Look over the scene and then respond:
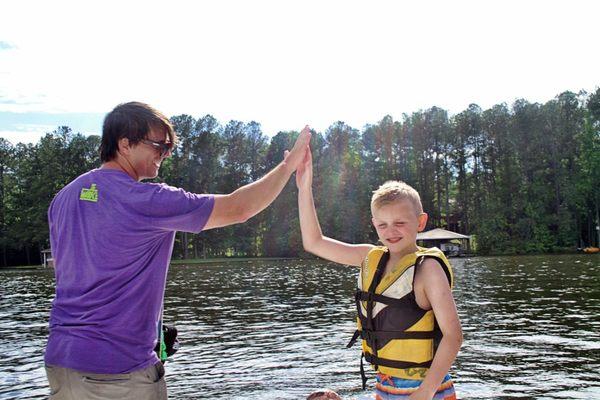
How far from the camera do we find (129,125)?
9.14 feet

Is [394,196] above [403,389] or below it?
above

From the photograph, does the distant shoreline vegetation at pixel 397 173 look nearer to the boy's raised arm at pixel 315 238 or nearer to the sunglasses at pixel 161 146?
the boy's raised arm at pixel 315 238

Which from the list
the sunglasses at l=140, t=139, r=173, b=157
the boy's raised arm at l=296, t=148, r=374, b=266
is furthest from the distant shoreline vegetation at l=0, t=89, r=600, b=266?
the sunglasses at l=140, t=139, r=173, b=157

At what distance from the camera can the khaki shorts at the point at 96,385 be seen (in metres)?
2.59

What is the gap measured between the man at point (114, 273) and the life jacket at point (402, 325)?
82 centimetres

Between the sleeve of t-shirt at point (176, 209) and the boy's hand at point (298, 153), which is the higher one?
the boy's hand at point (298, 153)

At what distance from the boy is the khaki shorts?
44.8 inches

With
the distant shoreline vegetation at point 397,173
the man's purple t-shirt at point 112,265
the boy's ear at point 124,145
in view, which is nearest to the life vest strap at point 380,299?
the man's purple t-shirt at point 112,265

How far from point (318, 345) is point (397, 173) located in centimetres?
6643

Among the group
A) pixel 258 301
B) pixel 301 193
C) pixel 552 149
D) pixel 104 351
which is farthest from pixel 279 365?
pixel 552 149

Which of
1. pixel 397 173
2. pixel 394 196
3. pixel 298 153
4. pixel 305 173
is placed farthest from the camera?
pixel 397 173

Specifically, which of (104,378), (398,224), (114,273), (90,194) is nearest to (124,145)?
(90,194)

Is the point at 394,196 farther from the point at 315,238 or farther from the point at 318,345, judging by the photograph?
the point at 318,345

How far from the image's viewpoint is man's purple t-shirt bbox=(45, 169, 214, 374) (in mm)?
2588
